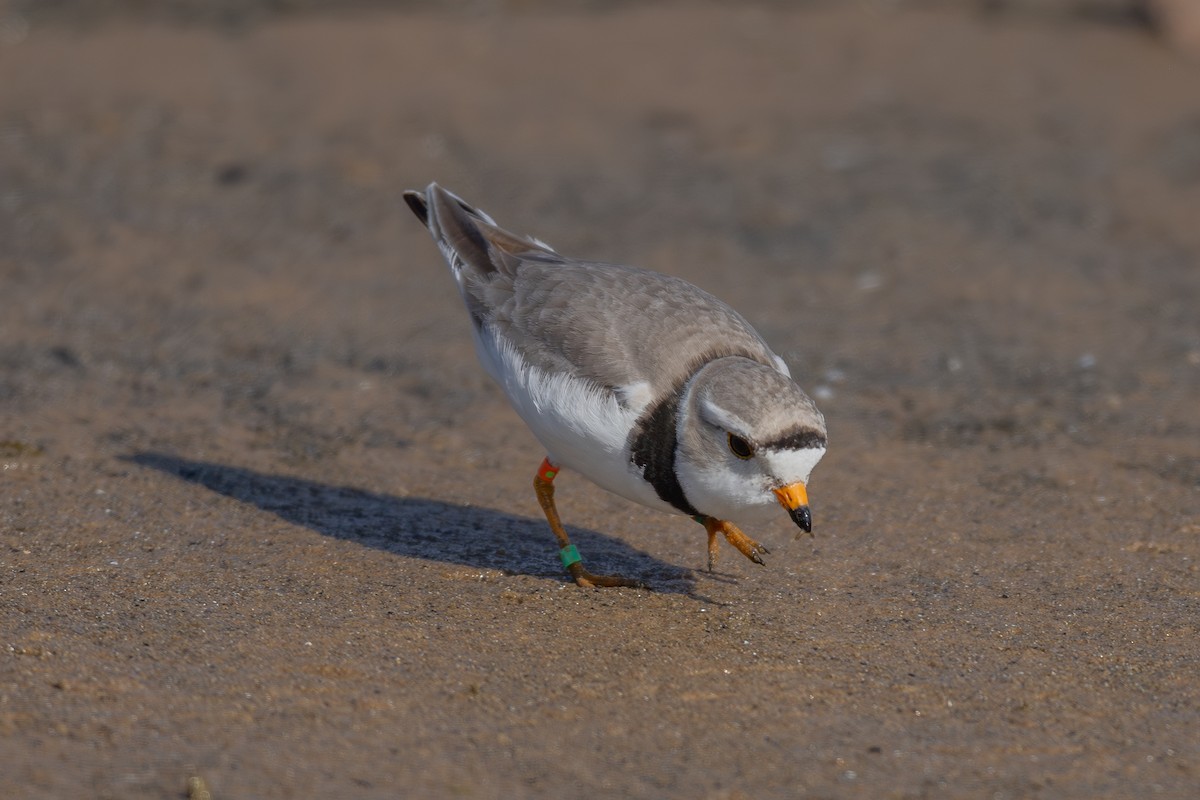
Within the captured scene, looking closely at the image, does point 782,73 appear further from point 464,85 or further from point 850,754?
point 850,754

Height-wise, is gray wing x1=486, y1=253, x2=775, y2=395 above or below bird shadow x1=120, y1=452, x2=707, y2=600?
above

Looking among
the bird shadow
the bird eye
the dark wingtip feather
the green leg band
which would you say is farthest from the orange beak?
the dark wingtip feather

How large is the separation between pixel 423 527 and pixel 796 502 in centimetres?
203

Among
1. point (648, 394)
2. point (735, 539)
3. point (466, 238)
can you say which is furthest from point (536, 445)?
point (648, 394)

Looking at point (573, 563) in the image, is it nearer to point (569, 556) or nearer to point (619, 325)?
point (569, 556)

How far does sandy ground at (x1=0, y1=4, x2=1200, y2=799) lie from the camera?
4.58 meters

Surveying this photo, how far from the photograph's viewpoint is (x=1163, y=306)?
927 centimetres

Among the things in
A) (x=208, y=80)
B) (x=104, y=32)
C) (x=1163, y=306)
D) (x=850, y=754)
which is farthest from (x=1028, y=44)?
(x=850, y=754)

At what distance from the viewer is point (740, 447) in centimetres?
507

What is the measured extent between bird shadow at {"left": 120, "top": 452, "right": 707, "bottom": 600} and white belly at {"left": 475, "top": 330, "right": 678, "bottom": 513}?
572 millimetres

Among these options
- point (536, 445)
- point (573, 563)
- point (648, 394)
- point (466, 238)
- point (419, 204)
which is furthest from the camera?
point (536, 445)

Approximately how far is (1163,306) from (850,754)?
19.5ft

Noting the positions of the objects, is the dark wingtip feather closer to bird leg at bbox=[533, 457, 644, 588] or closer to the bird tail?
the bird tail

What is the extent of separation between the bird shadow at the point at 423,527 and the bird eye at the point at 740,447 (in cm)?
91
